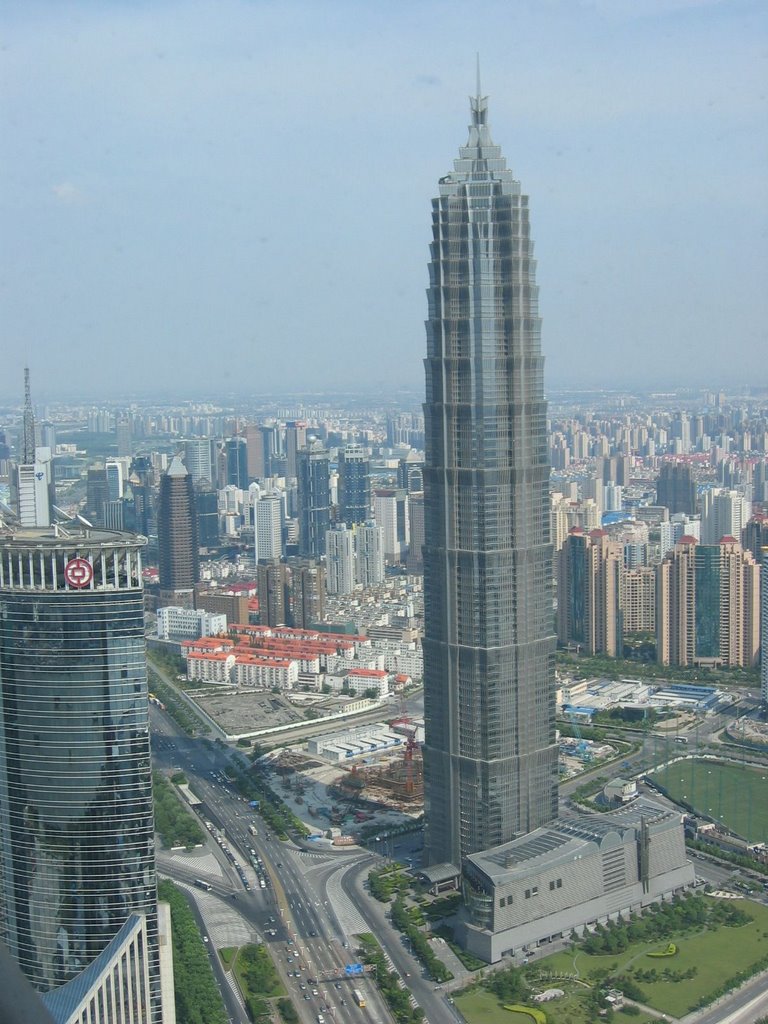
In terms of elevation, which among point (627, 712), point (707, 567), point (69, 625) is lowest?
point (627, 712)

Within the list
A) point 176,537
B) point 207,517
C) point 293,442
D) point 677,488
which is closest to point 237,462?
point 293,442

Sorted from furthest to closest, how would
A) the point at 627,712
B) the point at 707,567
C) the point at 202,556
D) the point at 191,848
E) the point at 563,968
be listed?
the point at 202,556
the point at 707,567
the point at 627,712
the point at 191,848
the point at 563,968

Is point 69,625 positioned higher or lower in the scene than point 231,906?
higher

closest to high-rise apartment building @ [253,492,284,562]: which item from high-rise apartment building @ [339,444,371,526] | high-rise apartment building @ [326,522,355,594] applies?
high-rise apartment building @ [339,444,371,526]

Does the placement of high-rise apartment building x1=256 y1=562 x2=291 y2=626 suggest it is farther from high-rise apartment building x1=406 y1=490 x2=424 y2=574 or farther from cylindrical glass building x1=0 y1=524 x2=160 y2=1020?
cylindrical glass building x1=0 y1=524 x2=160 y2=1020

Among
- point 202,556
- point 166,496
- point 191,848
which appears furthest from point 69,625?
point 202,556

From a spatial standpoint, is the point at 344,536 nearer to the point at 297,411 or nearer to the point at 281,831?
the point at 297,411

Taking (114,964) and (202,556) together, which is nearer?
(114,964)
